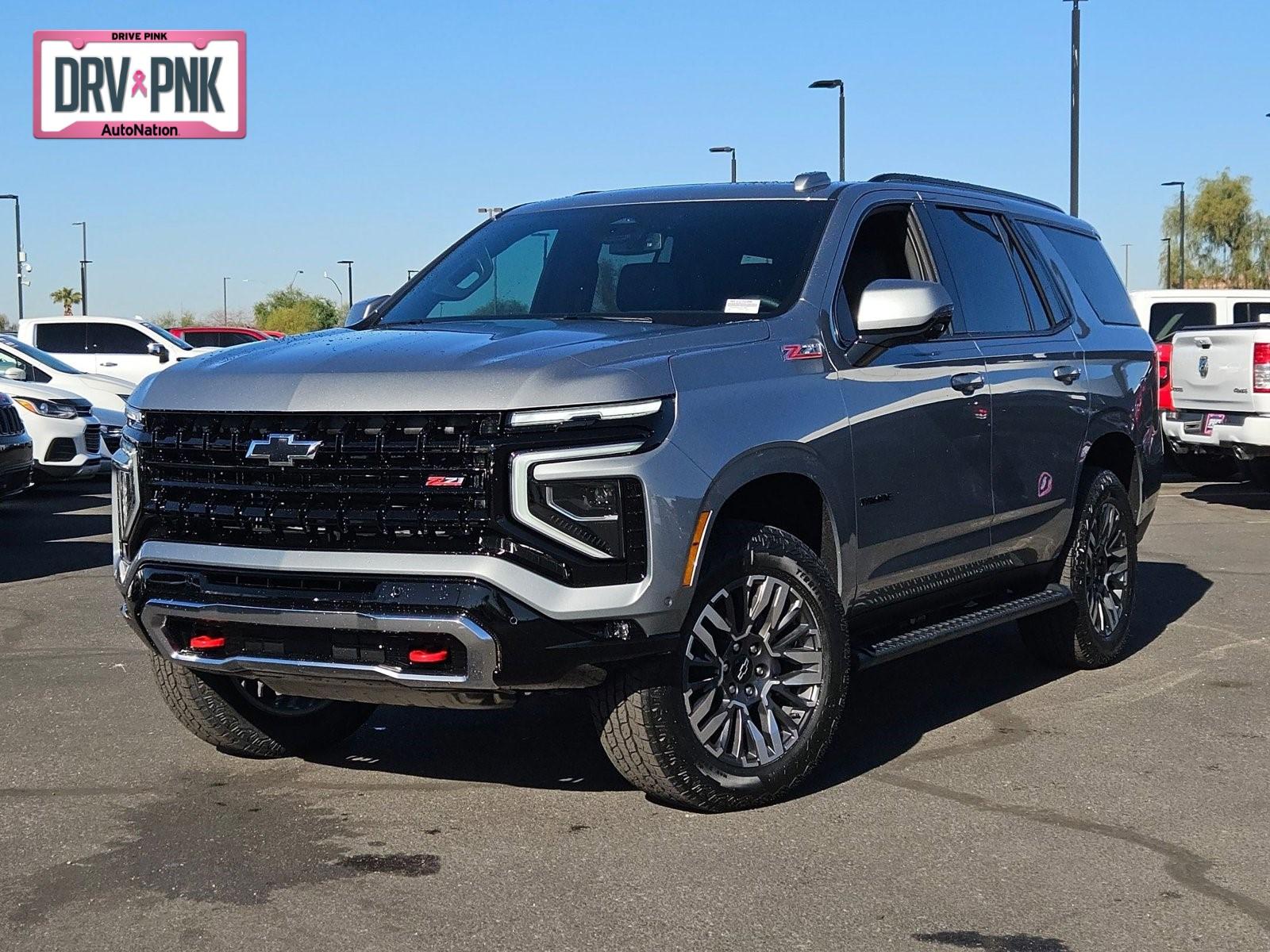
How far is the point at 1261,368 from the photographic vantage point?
47.3 ft

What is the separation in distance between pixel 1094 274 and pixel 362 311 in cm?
358

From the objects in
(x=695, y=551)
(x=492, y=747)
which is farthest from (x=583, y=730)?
(x=695, y=551)

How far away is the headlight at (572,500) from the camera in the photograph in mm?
4582

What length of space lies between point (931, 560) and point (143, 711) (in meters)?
3.12

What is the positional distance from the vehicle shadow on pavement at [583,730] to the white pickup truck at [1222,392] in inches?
278

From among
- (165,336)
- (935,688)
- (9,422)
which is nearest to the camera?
(935,688)

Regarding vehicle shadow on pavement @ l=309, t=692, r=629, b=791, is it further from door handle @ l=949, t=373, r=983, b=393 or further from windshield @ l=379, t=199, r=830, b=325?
door handle @ l=949, t=373, r=983, b=393

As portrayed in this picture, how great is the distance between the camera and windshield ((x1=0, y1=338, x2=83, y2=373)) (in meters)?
18.6

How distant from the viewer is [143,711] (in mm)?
6715

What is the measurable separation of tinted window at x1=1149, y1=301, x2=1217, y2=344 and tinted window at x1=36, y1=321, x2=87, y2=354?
1545 centimetres

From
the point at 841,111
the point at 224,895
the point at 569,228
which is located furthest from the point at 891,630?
the point at 841,111

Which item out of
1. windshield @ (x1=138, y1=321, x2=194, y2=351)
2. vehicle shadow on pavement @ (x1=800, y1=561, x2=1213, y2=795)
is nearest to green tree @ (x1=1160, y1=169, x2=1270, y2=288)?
windshield @ (x1=138, y1=321, x2=194, y2=351)

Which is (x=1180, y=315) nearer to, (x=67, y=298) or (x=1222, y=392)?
(x=1222, y=392)

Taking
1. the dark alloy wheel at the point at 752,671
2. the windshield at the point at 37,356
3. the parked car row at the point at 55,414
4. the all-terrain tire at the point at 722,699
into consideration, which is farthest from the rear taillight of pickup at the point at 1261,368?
the windshield at the point at 37,356
